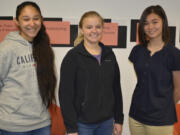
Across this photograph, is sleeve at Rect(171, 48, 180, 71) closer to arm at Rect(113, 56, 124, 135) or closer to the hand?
arm at Rect(113, 56, 124, 135)

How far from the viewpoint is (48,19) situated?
1.86 meters

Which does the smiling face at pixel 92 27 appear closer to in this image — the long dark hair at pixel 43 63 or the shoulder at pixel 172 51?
the long dark hair at pixel 43 63

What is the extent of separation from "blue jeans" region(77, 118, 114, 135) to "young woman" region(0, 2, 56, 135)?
25cm

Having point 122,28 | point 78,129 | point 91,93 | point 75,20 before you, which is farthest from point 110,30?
point 78,129

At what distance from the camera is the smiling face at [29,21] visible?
1.13 meters

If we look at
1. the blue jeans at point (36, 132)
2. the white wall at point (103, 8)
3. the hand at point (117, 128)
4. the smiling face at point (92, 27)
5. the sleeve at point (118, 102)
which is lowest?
the hand at point (117, 128)

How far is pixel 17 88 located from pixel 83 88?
1.34ft

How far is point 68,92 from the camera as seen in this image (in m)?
1.15

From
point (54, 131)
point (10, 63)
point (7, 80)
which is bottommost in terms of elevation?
point (54, 131)

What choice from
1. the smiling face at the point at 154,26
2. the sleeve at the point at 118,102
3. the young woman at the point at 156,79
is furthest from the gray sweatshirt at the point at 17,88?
the smiling face at the point at 154,26

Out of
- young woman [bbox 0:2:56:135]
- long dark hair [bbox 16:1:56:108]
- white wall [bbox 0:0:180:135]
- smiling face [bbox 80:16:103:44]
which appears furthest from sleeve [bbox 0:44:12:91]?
white wall [bbox 0:0:180:135]

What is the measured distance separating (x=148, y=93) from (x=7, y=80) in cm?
95

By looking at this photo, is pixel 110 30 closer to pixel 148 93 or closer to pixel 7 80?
pixel 148 93

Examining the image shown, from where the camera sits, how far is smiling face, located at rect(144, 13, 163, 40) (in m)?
1.29
